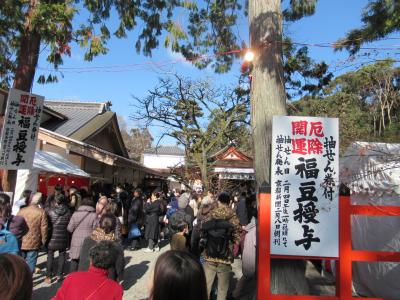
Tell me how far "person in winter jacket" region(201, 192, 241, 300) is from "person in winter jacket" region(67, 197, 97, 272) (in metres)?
2.29

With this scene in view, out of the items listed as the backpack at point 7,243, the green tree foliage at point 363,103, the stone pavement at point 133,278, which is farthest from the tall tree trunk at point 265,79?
the green tree foliage at point 363,103

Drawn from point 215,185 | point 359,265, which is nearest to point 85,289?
point 359,265

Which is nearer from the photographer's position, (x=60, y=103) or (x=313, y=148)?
(x=313, y=148)

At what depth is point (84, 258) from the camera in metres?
5.66

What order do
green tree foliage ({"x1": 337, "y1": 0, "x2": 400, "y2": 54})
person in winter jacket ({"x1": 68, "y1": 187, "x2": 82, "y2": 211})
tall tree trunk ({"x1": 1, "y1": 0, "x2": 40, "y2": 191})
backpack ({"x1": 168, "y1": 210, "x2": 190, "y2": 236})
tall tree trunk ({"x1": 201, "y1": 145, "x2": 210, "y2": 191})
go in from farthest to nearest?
tall tree trunk ({"x1": 201, "y1": 145, "x2": 210, "y2": 191}), person in winter jacket ({"x1": 68, "y1": 187, "x2": 82, "y2": 211}), tall tree trunk ({"x1": 1, "y1": 0, "x2": 40, "y2": 191}), backpack ({"x1": 168, "y1": 210, "x2": 190, "y2": 236}), green tree foliage ({"x1": 337, "y1": 0, "x2": 400, "y2": 54})

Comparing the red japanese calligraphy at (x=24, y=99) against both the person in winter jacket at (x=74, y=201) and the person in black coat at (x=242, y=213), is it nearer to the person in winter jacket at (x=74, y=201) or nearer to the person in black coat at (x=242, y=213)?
the person in winter jacket at (x=74, y=201)

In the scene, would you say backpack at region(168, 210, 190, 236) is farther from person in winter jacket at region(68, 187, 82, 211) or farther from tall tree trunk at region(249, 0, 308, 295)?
person in winter jacket at region(68, 187, 82, 211)

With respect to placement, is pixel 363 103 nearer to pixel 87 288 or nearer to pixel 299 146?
pixel 299 146

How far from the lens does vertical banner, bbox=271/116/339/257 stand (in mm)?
4426

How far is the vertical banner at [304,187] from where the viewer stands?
14.5 ft

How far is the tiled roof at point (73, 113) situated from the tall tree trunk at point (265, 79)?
43.3 feet

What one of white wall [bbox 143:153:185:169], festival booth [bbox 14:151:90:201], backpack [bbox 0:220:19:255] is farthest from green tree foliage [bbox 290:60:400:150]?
white wall [bbox 143:153:185:169]

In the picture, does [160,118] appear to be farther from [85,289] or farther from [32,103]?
[85,289]

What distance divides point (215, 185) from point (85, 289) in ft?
52.2
